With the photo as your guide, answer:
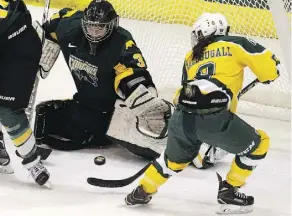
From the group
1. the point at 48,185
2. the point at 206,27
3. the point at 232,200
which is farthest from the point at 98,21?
the point at 232,200

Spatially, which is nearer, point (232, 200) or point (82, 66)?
point (232, 200)

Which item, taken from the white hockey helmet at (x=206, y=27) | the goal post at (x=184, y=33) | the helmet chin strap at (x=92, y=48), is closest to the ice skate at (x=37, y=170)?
the helmet chin strap at (x=92, y=48)

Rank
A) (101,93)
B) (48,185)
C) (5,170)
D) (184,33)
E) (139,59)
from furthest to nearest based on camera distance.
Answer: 1. (184,33)
2. (101,93)
3. (139,59)
4. (5,170)
5. (48,185)

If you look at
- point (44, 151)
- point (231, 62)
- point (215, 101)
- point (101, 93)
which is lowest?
point (44, 151)

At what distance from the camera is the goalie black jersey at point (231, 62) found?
6.62 ft

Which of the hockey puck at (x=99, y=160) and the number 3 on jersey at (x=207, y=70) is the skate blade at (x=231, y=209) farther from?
the hockey puck at (x=99, y=160)

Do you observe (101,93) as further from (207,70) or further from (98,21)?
(207,70)

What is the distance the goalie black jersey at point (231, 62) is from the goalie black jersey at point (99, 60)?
0.55m

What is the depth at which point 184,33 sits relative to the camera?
4.09 metres

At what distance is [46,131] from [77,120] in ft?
0.46

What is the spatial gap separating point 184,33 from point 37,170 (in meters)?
2.03

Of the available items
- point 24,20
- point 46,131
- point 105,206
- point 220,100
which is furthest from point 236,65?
point 46,131

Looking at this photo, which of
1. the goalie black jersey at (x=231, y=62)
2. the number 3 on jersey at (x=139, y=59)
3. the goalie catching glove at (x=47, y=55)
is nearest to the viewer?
the goalie black jersey at (x=231, y=62)

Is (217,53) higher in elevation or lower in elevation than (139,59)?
higher
